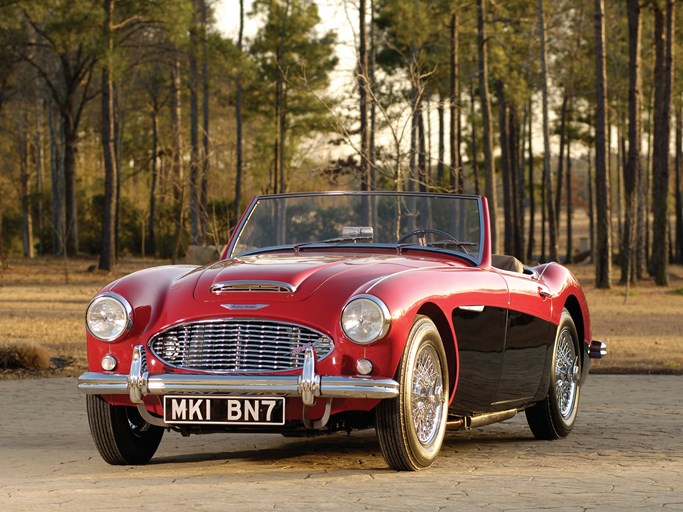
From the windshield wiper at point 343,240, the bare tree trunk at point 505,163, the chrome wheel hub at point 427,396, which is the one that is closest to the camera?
the chrome wheel hub at point 427,396

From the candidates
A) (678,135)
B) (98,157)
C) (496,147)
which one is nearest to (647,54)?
(678,135)

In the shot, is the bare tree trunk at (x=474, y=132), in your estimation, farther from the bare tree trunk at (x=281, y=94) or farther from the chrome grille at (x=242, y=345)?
the chrome grille at (x=242, y=345)

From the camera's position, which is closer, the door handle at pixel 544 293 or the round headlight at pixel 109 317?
the round headlight at pixel 109 317

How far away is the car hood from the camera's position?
21.7 ft

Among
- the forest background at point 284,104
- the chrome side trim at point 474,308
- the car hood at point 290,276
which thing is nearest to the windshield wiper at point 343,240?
the car hood at point 290,276

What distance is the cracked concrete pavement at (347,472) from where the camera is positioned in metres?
5.86

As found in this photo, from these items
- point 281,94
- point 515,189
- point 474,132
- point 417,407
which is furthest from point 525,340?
point 515,189

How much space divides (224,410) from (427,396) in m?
1.11

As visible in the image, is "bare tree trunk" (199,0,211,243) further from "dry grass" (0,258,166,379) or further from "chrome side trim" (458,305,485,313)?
"chrome side trim" (458,305,485,313)

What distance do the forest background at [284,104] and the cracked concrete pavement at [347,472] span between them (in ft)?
82.5

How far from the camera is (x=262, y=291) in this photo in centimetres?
661

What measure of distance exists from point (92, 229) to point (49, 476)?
48940mm

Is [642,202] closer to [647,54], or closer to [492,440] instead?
[647,54]

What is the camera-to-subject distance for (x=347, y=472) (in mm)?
6805
